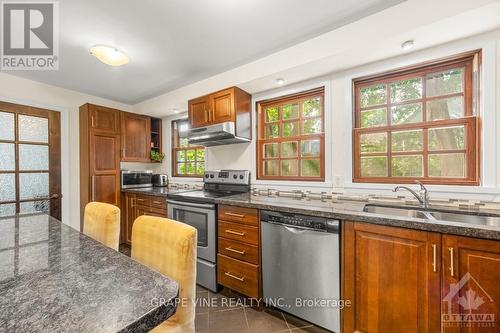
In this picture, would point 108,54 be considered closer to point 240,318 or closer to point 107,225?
point 107,225

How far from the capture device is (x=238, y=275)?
1925 millimetres

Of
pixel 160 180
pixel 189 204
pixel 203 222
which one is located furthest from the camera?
pixel 160 180

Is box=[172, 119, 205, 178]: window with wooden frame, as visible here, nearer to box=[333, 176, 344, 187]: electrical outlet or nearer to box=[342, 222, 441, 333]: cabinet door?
box=[333, 176, 344, 187]: electrical outlet

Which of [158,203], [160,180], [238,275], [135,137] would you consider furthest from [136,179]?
[238,275]

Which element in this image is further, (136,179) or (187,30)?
(136,179)

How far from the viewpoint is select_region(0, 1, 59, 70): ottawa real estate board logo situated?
159cm

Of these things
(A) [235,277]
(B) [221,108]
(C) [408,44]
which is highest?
(C) [408,44]

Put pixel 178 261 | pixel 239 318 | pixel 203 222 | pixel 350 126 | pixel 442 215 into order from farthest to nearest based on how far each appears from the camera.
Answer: pixel 203 222
pixel 350 126
pixel 239 318
pixel 442 215
pixel 178 261

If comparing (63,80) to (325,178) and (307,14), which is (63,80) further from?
(325,178)

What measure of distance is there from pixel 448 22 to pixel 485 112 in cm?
69

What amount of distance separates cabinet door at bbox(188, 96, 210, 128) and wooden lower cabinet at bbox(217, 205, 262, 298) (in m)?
1.20

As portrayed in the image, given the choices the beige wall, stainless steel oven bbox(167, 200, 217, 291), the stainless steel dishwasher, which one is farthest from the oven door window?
the beige wall

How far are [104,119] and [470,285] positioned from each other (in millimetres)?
4028

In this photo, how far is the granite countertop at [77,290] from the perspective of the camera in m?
0.48
